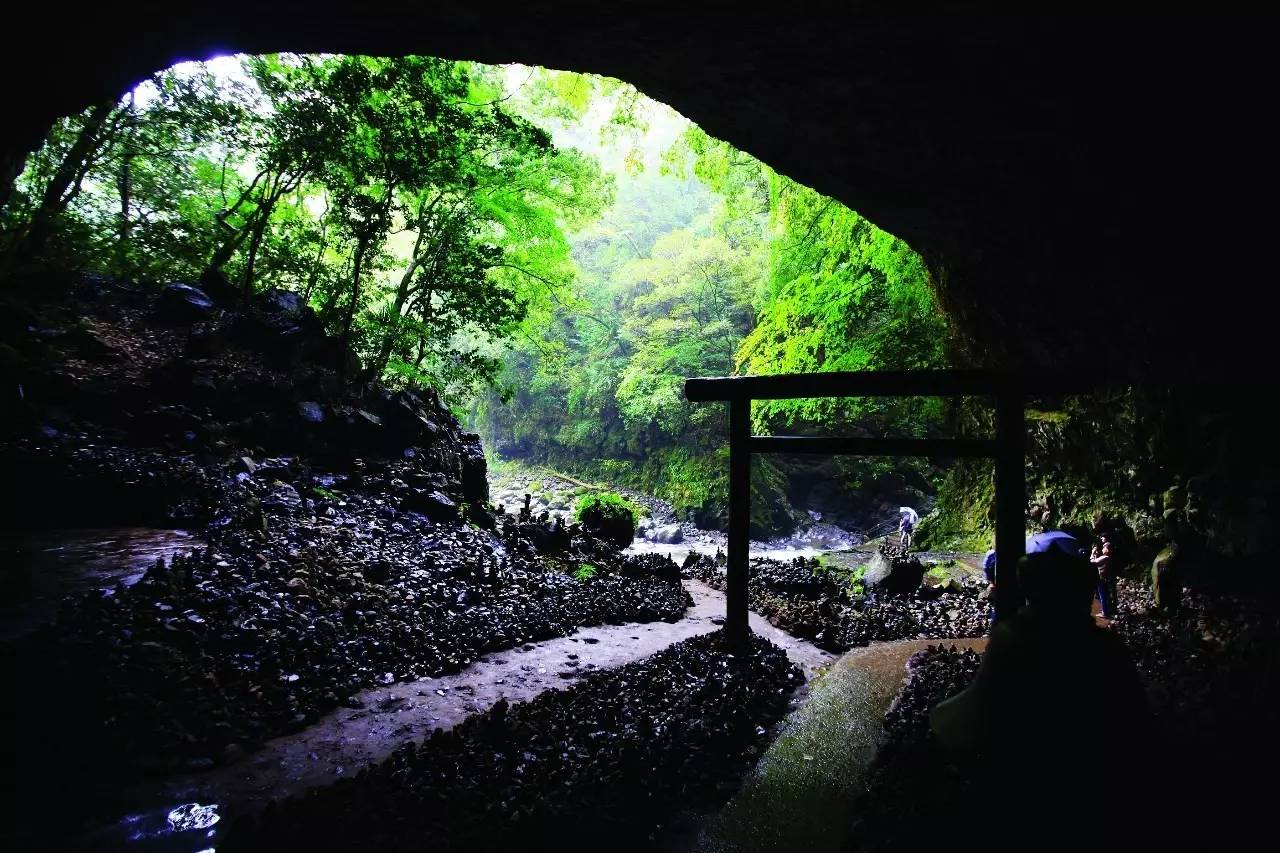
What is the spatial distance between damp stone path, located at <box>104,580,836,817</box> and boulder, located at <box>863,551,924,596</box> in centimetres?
304

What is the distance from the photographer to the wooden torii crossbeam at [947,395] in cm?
500

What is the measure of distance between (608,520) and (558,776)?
11.5m

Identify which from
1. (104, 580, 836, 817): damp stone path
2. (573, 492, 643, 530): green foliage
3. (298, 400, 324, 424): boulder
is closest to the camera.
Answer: (104, 580, 836, 817): damp stone path

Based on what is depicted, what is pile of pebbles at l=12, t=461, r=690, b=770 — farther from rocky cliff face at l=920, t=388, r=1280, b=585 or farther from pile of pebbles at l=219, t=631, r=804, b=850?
rocky cliff face at l=920, t=388, r=1280, b=585

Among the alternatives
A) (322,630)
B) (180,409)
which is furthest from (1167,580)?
(180,409)

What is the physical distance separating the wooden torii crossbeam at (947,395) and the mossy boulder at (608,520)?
29.3ft

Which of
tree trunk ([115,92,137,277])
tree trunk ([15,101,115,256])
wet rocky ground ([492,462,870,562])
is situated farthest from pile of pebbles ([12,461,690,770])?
tree trunk ([115,92,137,277])

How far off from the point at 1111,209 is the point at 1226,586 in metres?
4.98

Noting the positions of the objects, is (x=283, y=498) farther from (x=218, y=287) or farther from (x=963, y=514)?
(x=963, y=514)

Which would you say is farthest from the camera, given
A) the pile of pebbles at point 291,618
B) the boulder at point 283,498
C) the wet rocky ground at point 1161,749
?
the boulder at point 283,498

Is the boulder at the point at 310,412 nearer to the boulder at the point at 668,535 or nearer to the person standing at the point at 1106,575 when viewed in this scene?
the person standing at the point at 1106,575

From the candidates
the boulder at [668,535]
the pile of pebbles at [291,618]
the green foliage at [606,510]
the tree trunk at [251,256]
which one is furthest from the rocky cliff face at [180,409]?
the boulder at [668,535]

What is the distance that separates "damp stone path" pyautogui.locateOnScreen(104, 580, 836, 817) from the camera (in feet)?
12.5

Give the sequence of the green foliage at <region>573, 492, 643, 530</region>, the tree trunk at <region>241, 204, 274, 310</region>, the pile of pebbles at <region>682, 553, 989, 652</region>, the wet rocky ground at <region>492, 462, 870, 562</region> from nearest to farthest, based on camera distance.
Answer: the pile of pebbles at <region>682, 553, 989, 652</region> < the tree trunk at <region>241, 204, 274, 310</region> < the green foliage at <region>573, 492, 643, 530</region> < the wet rocky ground at <region>492, 462, 870, 562</region>
